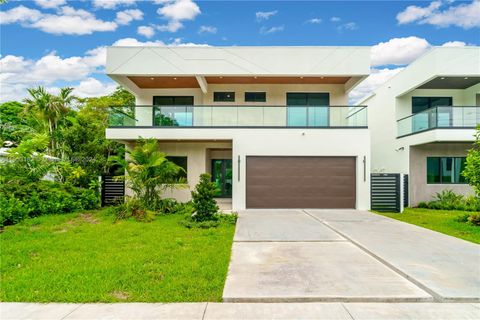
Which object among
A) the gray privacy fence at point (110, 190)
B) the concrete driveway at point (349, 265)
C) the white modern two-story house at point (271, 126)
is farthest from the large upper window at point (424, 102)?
the gray privacy fence at point (110, 190)

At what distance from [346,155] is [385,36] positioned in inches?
341

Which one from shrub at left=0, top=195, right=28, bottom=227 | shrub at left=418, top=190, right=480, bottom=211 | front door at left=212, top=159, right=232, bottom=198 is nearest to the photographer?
shrub at left=0, top=195, right=28, bottom=227

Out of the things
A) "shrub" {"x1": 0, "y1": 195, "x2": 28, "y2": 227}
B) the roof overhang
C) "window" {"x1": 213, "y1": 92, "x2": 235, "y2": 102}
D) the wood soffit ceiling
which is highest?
the roof overhang

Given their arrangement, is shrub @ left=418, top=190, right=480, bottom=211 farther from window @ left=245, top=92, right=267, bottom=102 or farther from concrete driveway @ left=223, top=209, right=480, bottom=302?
window @ left=245, top=92, right=267, bottom=102

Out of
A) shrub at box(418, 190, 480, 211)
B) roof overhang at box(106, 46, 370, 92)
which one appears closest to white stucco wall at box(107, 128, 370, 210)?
roof overhang at box(106, 46, 370, 92)

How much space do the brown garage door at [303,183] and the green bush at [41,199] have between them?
7.27 meters

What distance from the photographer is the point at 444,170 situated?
1536cm

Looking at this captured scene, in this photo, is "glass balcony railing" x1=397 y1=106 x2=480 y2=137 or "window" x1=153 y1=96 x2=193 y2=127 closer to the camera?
"window" x1=153 y1=96 x2=193 y2=127

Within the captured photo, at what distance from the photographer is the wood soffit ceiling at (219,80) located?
47.6 ft

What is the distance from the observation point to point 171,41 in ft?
54.7

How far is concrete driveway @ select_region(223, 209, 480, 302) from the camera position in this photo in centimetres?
410

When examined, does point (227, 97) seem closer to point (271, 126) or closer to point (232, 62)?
point (232, 62)
